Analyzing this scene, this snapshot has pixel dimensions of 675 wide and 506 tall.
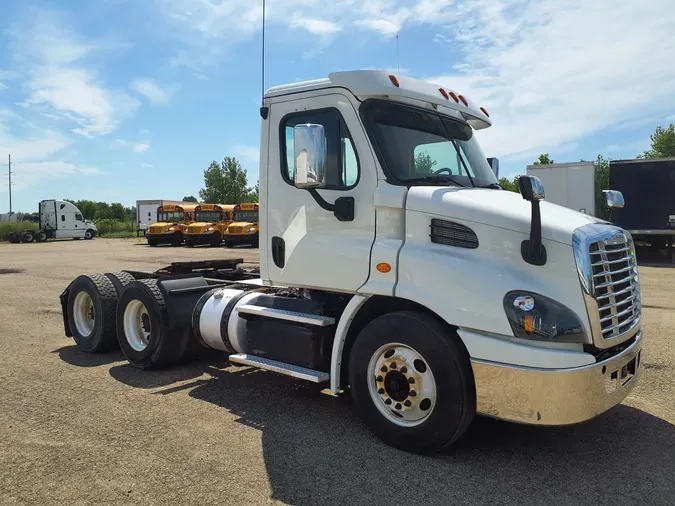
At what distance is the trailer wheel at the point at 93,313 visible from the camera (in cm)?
717

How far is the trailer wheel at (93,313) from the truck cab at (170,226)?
1153 inches

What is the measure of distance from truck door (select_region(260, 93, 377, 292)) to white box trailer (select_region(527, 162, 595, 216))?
1851 cm

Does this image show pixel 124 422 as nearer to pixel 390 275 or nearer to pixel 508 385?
pixel 390 275

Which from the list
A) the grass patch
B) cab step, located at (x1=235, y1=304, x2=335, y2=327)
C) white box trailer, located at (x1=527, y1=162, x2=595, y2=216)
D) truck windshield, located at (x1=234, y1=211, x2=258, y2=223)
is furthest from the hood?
the grass patch

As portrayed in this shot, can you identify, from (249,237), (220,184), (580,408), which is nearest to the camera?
(580,408)

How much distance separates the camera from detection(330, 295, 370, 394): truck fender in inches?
174

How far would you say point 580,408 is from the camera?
11.7 feet

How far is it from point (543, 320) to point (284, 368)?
2.31m

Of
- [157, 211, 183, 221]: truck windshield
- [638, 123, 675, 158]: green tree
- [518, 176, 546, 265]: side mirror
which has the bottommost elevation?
[518, 176, 546, 265]: side mirror

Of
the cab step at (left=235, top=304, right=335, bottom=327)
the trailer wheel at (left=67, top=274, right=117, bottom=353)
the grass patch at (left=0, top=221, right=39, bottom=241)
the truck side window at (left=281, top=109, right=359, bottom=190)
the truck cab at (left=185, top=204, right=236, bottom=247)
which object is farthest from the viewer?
the grass patch at (left=0, top=221, right=39, bottom=241)

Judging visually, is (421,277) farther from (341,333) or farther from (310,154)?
(310,154)

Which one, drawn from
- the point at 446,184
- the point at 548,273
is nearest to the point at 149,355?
the point at 446,184

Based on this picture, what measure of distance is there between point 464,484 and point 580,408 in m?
0.91

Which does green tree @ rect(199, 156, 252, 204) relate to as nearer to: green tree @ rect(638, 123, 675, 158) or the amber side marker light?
green tree @ rect(638, 123, 675, 158)
